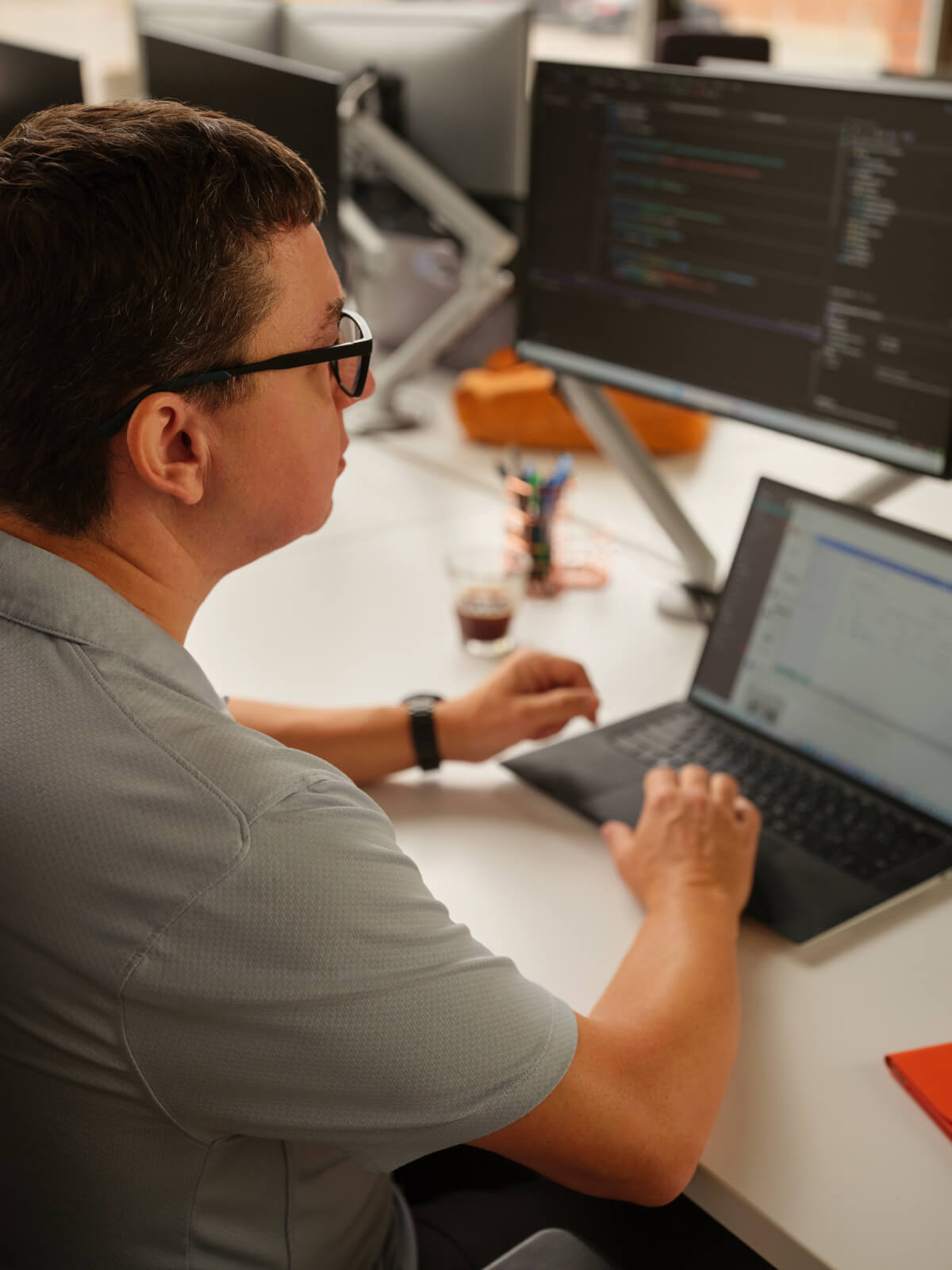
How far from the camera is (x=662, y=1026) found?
2.68 feet

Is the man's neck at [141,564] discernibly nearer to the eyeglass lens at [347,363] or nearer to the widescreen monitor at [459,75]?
the eyeglass lens at [347,363]

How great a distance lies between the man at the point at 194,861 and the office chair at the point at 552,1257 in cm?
12

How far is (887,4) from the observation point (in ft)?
14.5

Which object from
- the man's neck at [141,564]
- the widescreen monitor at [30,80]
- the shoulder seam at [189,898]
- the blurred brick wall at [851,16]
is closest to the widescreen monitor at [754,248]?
the man's neck at [141,564]

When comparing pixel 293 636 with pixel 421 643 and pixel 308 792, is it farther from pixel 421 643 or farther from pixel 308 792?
pixel 308 792

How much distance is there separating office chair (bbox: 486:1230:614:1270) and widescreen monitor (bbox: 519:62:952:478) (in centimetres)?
83

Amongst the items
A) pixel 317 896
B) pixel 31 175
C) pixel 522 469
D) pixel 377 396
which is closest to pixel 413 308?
pixel 377 396

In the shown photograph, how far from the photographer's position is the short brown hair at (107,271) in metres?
0.68

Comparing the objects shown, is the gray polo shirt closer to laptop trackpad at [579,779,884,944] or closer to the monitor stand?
laptop trackpad at [579,779,884,944]

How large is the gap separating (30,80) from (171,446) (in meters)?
1.70

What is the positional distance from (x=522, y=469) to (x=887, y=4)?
368 centimetres

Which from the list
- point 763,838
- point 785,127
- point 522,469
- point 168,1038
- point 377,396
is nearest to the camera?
point 168,1038

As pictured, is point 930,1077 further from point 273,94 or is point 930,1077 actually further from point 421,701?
point 273,94

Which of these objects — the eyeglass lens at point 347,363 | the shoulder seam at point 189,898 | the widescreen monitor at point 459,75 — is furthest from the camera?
the widescreen monitor at point 459,75
